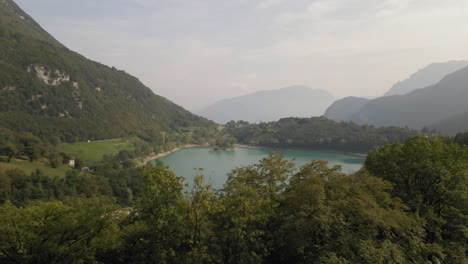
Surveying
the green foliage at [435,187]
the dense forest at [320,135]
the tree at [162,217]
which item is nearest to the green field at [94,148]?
the dense forest at [320,135]

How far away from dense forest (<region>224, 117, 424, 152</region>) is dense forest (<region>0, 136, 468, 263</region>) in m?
104

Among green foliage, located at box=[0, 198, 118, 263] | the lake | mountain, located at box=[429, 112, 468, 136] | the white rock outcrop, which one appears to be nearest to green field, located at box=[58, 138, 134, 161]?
the lake

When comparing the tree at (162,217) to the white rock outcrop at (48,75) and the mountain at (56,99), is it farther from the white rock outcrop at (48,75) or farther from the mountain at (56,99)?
the white rock outcrop at (48,75)

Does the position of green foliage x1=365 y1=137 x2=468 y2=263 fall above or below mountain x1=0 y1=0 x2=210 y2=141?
below

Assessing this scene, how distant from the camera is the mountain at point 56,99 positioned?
106m

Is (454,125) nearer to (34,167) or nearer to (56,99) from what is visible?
(34,167)

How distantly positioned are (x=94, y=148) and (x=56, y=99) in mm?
37193

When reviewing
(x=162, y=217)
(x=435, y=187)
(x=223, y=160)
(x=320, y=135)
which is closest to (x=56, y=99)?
(x=223, y=160)

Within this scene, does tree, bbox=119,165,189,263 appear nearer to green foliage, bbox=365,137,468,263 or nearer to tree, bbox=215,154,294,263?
tree, bbox=215,154,294,263

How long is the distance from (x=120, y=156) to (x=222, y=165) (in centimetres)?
2914

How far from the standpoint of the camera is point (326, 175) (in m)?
13.1

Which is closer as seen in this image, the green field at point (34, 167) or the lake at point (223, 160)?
the green field at point (34, 167)

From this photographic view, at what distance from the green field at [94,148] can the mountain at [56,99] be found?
7195mm

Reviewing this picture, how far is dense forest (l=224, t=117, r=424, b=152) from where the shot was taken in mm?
118400
